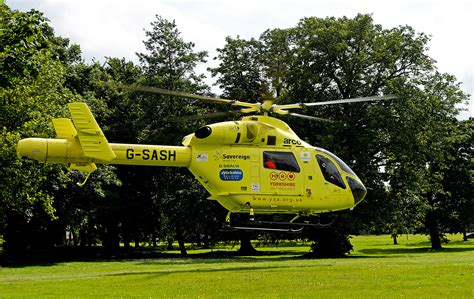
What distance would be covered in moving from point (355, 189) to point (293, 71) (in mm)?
26450

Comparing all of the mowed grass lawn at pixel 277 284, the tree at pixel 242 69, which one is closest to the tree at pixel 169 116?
the tree at pixel 242 69

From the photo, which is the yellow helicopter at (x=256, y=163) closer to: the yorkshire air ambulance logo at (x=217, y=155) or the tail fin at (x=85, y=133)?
the yorkshire air ambulance logo at (x=217, y=155)

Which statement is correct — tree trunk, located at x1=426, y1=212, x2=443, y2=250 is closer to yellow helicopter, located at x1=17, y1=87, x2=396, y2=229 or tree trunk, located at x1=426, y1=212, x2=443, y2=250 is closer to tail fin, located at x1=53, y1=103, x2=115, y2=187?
yellow helicopter, located at x1=17, y1=87, x2=396, y2=229

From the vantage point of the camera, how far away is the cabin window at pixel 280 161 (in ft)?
84.9

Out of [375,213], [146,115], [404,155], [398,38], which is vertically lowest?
[375,213]

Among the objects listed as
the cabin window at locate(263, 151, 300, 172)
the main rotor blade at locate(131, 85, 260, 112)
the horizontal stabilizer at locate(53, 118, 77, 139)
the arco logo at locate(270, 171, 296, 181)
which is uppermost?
the main rotor blade at locate(131, 85, 260, 112)

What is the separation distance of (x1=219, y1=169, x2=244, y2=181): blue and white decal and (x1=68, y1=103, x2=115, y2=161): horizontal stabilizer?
499 cm

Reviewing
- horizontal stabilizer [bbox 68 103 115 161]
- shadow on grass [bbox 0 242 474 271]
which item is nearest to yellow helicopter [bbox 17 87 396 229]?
horizontal stabilizer [bbox 68 103 115 161]

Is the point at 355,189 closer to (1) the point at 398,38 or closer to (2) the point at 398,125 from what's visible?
(2) the point at 398,125

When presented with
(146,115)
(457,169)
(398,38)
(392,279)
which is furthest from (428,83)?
(392,279)

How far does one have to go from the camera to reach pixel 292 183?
25.9 metres

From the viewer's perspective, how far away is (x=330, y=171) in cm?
2680

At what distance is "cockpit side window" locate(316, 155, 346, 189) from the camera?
26625mm

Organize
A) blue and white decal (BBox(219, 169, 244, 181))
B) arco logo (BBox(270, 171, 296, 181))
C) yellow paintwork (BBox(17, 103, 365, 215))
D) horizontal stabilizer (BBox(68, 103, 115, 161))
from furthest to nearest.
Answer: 1. arco logo (BBox(270, 171, 296, 181))
2. blue and white decal (BBox(219, 169, 244, 181))
3. yellow paintwork (BBox(17, 103, 365, 215))
4. horizontal stabilizer (BBox(68, 103, 115, 161))
